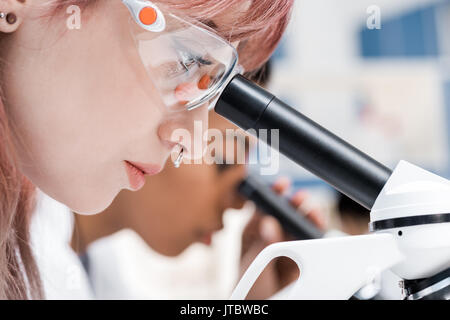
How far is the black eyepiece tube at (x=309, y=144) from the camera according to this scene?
37 centimetres

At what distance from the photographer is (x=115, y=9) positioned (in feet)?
1.25

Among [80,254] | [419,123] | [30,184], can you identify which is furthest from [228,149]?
[419,123]

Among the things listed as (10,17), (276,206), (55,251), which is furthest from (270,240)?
(10,17)

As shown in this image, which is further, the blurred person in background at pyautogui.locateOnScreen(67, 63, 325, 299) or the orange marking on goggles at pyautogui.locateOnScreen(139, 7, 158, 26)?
the blurred person in background at pyautogui.locateOnScreen(67, 63, 325, 299)

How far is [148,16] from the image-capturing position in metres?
0.36

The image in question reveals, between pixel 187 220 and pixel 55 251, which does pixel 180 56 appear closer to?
pixel 55 251

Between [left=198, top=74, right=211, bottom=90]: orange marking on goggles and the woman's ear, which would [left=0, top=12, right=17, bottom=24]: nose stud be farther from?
[left=198, top=74, right=211, bottom=90]: orange marking on goggles

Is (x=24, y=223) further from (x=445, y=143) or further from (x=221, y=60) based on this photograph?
(x=445, y=143)

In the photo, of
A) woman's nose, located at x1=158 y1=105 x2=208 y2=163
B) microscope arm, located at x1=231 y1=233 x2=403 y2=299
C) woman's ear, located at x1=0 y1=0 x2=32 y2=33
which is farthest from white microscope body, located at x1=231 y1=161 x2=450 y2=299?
woman's ear, located at x1=0 y1=0 x2=32 y2=33

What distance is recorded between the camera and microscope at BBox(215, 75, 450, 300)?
1.14 feet

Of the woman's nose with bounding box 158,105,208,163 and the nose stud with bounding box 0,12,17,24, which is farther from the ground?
the nose stud with bounding box 0,12,17,24

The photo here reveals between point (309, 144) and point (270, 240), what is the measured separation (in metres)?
0.30

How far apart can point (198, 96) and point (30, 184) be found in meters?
0.17

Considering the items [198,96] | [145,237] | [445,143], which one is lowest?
[145,237]
